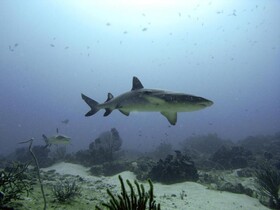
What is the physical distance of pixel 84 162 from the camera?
766 inches

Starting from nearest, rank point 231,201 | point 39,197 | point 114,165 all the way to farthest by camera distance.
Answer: point 39,197 < point 231,201 < point 114,165

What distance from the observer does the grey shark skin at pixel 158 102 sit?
22.0ft

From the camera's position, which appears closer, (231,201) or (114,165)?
(231,201)

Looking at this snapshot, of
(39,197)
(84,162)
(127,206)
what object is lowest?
(84,162)

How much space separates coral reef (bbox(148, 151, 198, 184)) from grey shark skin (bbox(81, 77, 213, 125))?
16.9ft

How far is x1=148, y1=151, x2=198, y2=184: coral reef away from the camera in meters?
12.6

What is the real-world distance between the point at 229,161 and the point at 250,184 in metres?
5.88

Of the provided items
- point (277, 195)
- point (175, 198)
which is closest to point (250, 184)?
point (277, 195)

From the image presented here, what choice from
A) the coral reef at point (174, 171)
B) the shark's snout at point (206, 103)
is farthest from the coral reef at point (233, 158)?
the shark's snout at point (206, 103)

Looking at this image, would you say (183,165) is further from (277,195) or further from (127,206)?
(127,206)

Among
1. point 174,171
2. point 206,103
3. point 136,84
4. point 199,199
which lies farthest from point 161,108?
point 174,171

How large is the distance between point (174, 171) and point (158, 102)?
653cm

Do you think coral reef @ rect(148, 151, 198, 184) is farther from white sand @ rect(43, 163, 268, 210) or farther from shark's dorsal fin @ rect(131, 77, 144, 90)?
shark's dorsal fin @ rect(131, 77, 144, 90)

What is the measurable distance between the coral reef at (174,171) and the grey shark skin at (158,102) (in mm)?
5150
